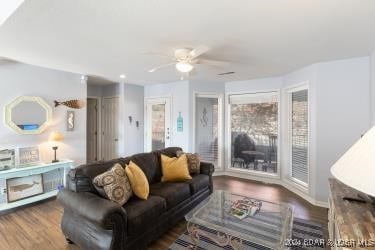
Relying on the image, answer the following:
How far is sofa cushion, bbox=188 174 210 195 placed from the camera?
314 cm

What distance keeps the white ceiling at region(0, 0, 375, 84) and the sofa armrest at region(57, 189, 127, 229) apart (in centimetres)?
181

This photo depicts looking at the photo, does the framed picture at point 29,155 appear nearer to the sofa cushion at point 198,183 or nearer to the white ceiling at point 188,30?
the white ceiling at point 188,30

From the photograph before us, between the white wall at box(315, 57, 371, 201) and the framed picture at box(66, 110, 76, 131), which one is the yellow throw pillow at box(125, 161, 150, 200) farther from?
the white wall at box(315, 57, 371, 201)

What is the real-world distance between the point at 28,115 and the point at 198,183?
3.29 metres

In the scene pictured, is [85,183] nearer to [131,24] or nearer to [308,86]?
[131,24]

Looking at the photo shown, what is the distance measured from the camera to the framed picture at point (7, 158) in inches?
128

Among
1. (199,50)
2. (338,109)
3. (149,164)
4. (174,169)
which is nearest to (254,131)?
(338,109)

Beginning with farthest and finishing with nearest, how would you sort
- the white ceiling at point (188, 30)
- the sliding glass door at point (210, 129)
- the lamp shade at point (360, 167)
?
the sliding glass door at point (210, 129) < the white ceiling at point (188, 30) < the lamp shade at point (360, 167)

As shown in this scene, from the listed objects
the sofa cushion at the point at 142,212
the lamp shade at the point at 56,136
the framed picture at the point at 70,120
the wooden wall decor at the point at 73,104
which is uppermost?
the wooden wall decor at the point at 73,104

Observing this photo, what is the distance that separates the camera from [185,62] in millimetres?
2699

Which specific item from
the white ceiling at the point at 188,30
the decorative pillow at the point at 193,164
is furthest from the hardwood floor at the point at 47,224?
the white ceiling at the point at 188,30

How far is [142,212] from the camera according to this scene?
219cm

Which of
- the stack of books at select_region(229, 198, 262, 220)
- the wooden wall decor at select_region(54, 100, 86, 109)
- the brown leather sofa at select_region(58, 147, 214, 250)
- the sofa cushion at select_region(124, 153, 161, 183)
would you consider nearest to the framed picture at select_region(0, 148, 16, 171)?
the wooden wall decor at select_region(54, 100, 86, 109)

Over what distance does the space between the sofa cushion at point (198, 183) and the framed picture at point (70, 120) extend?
282cm
